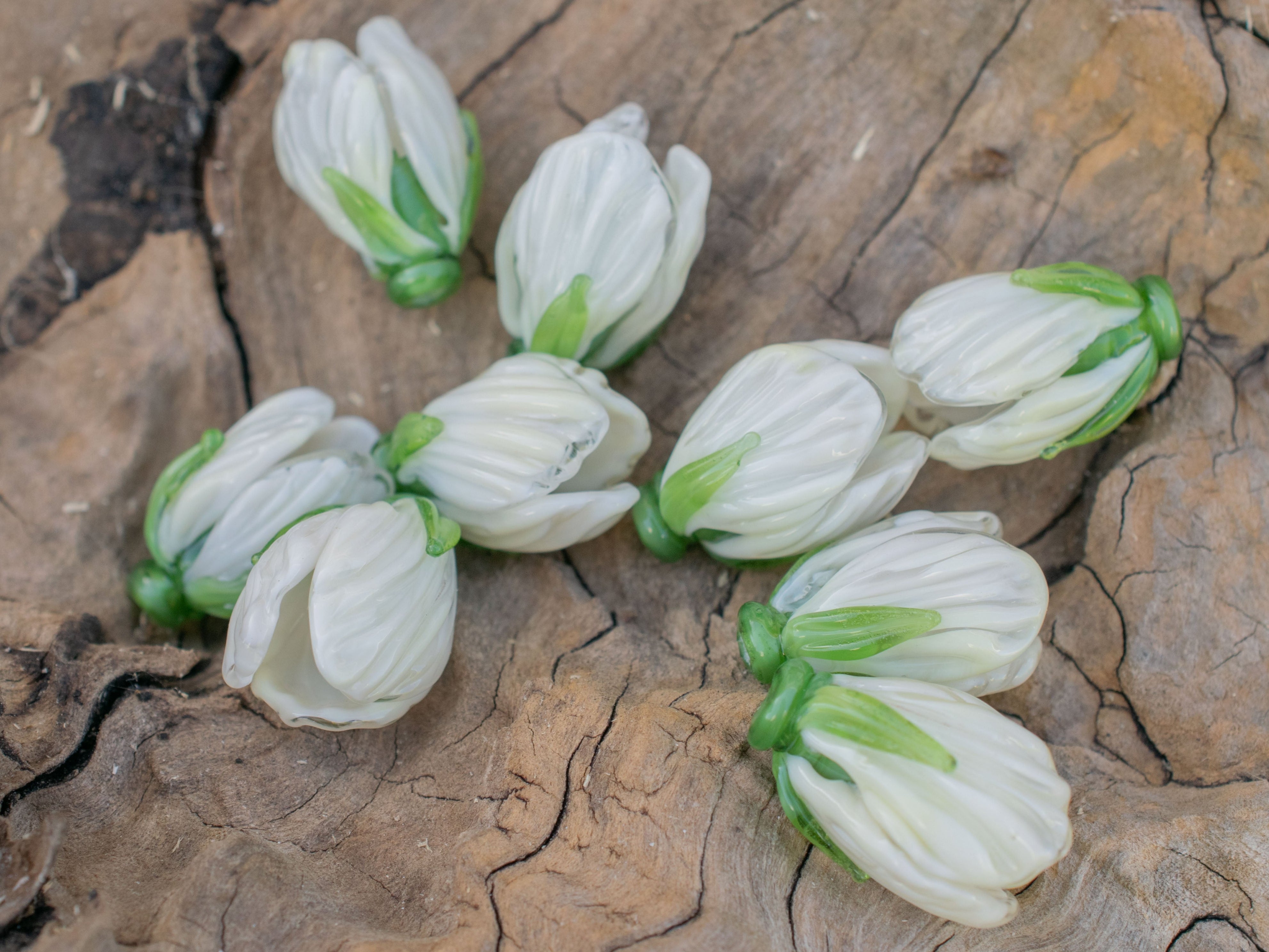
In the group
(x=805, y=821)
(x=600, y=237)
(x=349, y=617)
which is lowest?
(x=805, y=821)

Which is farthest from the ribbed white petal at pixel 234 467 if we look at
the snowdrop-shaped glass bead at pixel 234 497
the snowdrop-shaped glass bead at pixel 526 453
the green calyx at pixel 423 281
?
the green calyx at pixel 423 281

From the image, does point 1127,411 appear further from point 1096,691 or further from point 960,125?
point 960,125

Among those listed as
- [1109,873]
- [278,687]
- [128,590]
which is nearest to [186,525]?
[128,590]

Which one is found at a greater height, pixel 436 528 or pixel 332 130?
pixel 332 130

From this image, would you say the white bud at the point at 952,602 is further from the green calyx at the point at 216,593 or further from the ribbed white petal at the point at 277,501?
the green calyx at the point at 216,593

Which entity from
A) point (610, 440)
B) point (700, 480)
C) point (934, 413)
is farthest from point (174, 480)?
point (934, 413)

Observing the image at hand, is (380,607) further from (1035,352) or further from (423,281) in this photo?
(1035,352)

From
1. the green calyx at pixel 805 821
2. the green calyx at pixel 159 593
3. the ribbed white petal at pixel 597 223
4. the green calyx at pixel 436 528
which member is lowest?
the green calyx at pixel 805 821
